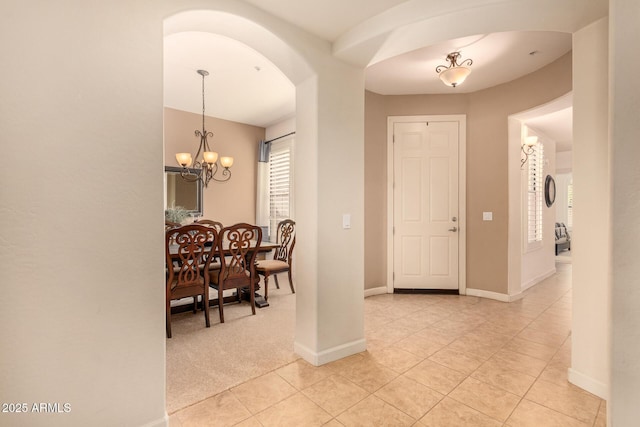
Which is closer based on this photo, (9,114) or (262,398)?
(9,114)

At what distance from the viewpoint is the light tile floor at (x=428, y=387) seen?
175cm

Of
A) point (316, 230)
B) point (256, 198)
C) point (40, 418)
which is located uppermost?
point (256, 198)

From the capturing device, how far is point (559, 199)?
9.81 meters

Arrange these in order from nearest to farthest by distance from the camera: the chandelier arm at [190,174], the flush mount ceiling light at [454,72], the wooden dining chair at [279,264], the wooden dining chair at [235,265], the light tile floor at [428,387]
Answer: the light tile floor at [428,387], the flush mount ceiling light at [454,72], the wooden dining chair at [235,265], the wooden dining chair at [279,264], the chandelier arm at [190,174]

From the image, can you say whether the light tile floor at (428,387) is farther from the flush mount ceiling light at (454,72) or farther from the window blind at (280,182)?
the window blind at (280,182)

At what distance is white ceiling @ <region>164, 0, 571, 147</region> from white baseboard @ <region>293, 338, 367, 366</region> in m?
2.48

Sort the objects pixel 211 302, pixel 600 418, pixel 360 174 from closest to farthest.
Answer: pixel 600 418 → pixel 360 174 → pixel 211 302

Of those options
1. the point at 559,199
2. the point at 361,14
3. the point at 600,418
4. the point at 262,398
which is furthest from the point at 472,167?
the point at 559,199

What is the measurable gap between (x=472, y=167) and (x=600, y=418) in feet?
10.2

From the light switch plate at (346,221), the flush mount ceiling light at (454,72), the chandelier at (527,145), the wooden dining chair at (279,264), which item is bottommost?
the wooden dining chair at (279,264)

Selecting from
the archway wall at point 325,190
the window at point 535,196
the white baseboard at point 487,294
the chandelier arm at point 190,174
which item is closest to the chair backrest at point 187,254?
the archway wall at point 325,190

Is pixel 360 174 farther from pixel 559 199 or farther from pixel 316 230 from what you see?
pixel 559 199

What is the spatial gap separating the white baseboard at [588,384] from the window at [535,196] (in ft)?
10.1

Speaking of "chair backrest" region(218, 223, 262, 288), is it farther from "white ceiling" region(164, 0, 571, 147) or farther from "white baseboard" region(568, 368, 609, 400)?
"white baseboard" region(568, 368, 609, 400)
